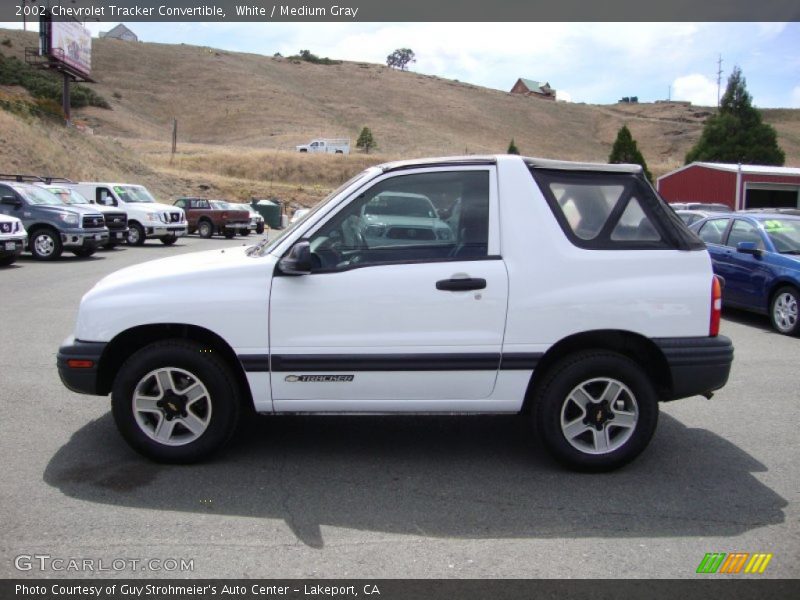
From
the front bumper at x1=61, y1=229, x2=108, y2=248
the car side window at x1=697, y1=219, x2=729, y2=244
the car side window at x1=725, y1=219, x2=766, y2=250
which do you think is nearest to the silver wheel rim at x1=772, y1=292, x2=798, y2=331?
the car side window at x1=725, y1=219, x2=766, y2=250

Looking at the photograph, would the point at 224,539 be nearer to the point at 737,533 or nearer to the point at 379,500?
the point at 379,500

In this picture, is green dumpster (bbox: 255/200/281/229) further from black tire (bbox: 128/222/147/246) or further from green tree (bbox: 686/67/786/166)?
green tree (bbox: 686/67/786/166)

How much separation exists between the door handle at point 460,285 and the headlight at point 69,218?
54.1 ft

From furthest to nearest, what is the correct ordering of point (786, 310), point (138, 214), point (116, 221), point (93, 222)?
point (138, 214)
point (116, 221)
point (93, 222)
point (786, 310)

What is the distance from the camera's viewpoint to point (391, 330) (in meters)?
4.59

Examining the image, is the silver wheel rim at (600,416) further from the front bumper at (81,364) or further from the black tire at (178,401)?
the front bumper at (81,364)

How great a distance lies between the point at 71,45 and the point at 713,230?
39377 millimetres

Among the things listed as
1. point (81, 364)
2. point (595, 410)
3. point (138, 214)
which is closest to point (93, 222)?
point (138, 214)

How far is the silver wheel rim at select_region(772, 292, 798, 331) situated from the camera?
33.0ft

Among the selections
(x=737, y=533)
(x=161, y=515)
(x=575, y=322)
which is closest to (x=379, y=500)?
(x=161, y=515)

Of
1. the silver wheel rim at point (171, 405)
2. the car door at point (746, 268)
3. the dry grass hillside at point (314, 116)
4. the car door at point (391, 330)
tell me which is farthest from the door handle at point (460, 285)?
the dry grass hillside at point (314, 116)

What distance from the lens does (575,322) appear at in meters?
4.62

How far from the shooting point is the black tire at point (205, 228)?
31.4m

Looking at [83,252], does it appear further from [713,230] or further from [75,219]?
[713,230]
